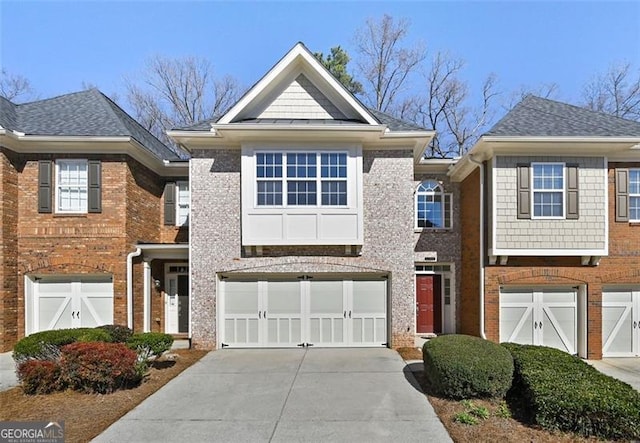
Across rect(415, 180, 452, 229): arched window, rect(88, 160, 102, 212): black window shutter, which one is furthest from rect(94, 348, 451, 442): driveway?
rect(88, 160, 102, 212): black window shutter

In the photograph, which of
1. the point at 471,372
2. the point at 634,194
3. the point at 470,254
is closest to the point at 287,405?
the point at 471,372

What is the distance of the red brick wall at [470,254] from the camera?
11.5 meters

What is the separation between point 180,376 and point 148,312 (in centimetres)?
481

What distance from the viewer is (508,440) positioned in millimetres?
5406

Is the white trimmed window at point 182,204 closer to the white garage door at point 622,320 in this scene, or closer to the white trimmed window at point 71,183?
the white trimmed window at point 71,183

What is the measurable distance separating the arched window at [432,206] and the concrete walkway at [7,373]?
38.3 ft

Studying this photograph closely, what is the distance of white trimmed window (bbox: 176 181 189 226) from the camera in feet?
Answer: 45.2

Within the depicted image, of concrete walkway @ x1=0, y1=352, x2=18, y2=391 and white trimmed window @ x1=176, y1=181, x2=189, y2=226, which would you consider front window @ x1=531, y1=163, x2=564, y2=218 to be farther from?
concrete walkway @ x1=0, y1=352, x2=18, y2=391

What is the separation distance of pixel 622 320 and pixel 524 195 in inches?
194

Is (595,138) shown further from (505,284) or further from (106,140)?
(106,140)

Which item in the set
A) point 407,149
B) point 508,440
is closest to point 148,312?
point 407,149

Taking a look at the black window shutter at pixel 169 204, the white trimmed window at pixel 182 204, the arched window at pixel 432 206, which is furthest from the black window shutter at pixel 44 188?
the arched window at pixel 432 206

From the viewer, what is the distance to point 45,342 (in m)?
8.23

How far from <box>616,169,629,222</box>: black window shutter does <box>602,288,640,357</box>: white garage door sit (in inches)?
85.1
